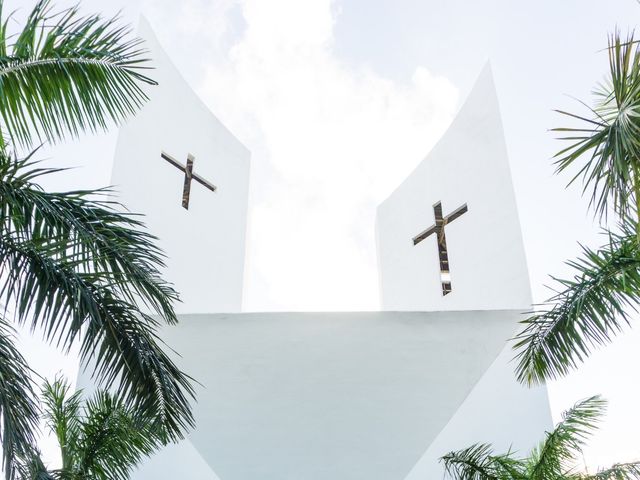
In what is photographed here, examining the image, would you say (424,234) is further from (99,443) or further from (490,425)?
(99,443)

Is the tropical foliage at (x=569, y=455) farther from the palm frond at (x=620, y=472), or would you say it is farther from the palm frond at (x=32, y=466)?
the palm frond at (x=32, y=466)

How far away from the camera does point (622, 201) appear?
8.31ft

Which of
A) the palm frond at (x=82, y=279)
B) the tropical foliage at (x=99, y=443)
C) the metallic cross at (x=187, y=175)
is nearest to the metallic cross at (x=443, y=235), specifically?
the metallic cross at (x=187, y=175)

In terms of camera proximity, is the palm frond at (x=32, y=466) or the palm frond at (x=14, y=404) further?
the palm frond at (x=32, y=466)

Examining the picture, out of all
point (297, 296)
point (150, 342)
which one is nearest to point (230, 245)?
point (297, 296)

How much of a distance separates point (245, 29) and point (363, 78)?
3069 millimetres

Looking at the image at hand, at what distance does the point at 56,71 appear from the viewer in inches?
137

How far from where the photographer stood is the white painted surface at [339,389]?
9.13m

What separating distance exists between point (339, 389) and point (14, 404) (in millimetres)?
6283

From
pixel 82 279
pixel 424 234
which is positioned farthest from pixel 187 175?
pixel 82 279

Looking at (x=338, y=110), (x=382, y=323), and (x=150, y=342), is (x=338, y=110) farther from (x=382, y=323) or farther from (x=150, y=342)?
(x=150, y=342)

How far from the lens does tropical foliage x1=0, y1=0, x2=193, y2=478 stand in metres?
3.39

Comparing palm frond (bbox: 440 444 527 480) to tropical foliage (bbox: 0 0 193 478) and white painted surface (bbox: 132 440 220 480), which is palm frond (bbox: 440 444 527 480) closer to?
white painted surface (bbox: 132 440 220 480)

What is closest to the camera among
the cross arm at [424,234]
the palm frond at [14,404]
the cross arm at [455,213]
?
the palm frond at [14,404]
